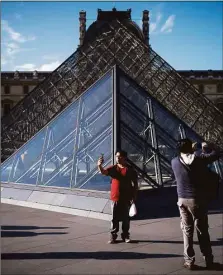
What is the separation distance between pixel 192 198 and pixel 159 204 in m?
4.34

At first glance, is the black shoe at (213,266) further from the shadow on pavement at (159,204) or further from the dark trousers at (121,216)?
A: the shadow on pavement at (159,204)

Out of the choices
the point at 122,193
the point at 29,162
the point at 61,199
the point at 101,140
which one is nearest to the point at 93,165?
the point at 101,140

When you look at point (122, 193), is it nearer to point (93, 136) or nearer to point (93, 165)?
point (93, 165)

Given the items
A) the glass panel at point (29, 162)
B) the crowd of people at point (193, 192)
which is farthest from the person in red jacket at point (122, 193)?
the glass panel at point (29, 162)

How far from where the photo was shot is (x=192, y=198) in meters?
4.30

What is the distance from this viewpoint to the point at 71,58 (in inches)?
915

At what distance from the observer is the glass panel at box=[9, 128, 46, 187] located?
10.7 metres

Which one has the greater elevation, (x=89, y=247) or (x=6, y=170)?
(x=6, y=170)

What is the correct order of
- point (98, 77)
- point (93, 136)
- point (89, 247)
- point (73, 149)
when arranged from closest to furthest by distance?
point (89, 247), point (93, 136), point (73, 149), point (98, 77)

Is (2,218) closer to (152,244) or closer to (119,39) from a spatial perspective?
(152,244)

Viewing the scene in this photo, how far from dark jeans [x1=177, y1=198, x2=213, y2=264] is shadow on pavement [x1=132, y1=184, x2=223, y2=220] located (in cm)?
301

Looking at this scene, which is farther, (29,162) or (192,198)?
(29,162)

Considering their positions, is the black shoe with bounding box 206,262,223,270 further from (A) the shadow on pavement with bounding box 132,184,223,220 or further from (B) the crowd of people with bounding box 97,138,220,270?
(A) the shadow on pavement with bounding box 132,184,223,220

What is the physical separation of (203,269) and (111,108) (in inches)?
254
